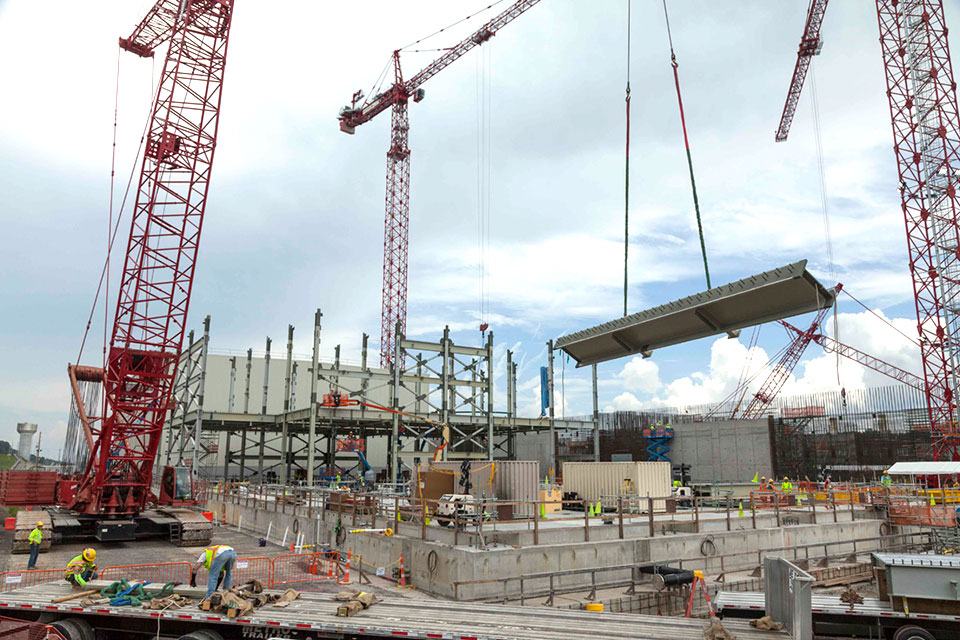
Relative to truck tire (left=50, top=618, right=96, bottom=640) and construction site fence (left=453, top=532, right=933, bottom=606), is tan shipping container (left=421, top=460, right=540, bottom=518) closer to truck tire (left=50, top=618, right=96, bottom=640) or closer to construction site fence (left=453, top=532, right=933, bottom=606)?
construction site fence (left=453, top=532, right=933, bottom=606)

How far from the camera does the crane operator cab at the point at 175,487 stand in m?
33.0

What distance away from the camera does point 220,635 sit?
10961 millimetres

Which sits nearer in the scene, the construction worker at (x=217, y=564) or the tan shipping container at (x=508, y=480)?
the construction worker at (x=217, y=564)

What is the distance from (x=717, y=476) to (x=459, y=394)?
65.9 ft

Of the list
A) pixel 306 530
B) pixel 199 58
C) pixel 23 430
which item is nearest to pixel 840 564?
pixel 306 530

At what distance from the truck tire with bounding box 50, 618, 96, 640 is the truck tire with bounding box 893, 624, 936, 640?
14.5 m

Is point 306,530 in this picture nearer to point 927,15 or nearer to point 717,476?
point 717,476

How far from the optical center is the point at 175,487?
34.5 meters

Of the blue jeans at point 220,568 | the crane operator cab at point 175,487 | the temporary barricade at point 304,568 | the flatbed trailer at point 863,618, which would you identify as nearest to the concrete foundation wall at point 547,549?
the temporary barricade at point 304,568

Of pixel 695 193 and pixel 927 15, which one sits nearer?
pixel 695 193

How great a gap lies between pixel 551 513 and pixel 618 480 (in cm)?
290

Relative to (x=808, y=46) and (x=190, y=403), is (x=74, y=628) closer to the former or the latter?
(x=190, y=403)

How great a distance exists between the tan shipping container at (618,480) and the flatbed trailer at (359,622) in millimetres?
13561

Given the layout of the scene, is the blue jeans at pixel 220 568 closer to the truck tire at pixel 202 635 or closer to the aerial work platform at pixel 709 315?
the truck tire at pixel 202 635
